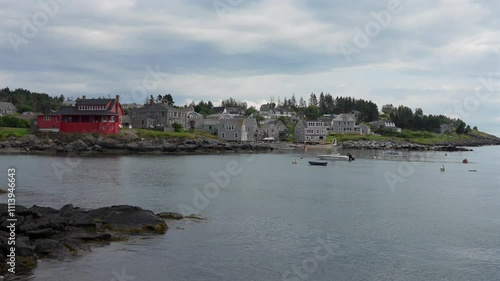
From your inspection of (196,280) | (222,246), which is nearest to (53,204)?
(222,246)

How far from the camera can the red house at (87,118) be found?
104 m

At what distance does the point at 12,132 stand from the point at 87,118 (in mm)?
16085

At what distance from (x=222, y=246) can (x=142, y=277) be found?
5899 mm

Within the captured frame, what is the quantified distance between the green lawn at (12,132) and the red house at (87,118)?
3.58m

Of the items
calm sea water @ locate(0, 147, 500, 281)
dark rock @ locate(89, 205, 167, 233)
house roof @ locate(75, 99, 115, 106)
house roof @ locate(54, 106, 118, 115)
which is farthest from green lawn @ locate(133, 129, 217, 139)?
dark rock @ locate(89, 205, 167, 233)

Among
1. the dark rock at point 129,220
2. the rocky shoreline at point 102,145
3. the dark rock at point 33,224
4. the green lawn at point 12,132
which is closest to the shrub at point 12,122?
the green lawn at point 12,132

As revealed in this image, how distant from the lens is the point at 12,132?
4060 inches

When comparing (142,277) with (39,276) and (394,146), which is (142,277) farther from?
(394,146)

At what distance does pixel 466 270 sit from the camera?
2209 cm

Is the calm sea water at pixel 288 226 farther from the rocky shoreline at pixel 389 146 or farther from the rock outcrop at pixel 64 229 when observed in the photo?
the rocky shoreline at pixel 389 146

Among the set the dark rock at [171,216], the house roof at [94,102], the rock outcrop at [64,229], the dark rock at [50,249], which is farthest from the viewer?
the house roof at [94,102]

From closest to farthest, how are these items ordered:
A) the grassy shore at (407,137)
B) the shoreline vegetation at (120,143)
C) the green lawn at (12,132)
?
the shoreline vegetation at (120,143)
the green lawn at (12,132)
the grassy shore at (407,137)

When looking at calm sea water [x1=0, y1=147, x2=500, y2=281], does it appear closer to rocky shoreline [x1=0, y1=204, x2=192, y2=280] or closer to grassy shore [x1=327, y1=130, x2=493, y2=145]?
rocky shoreline [x1=0, y1=204, x2=192, y2=280]

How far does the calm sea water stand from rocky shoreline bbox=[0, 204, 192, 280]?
3.27 feet
